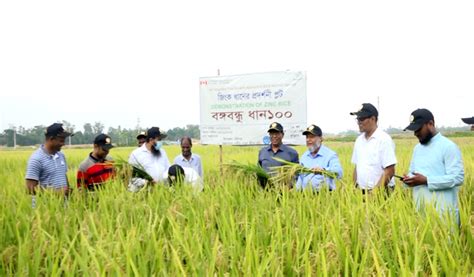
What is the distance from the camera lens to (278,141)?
179 inches

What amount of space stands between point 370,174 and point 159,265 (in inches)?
100.0

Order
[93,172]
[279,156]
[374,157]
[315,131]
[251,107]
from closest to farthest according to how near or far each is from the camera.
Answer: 1. [374,157]
2. [93,172]
3. [315,131]
4. [279,156]
5. [251,107]

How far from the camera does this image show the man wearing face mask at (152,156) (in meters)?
4.46

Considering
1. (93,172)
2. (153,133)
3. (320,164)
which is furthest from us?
(153,133)

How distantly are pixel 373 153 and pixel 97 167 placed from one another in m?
2.47

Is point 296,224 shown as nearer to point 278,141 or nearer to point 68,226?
point 68,226

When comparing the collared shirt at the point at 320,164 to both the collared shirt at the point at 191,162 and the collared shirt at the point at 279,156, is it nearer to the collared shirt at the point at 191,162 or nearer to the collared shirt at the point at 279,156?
the collared shirt at the point at 279,156

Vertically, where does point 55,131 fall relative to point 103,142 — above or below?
above

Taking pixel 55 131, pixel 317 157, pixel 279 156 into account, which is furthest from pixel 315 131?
pixel 55 131

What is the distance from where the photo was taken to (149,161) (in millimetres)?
4613

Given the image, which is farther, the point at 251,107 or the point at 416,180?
the point at 251,107

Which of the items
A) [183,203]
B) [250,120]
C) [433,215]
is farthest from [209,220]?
[250,120]

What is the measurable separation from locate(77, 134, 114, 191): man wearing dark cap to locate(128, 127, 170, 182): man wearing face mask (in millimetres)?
365

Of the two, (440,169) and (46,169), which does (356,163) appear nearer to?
(440,169)
